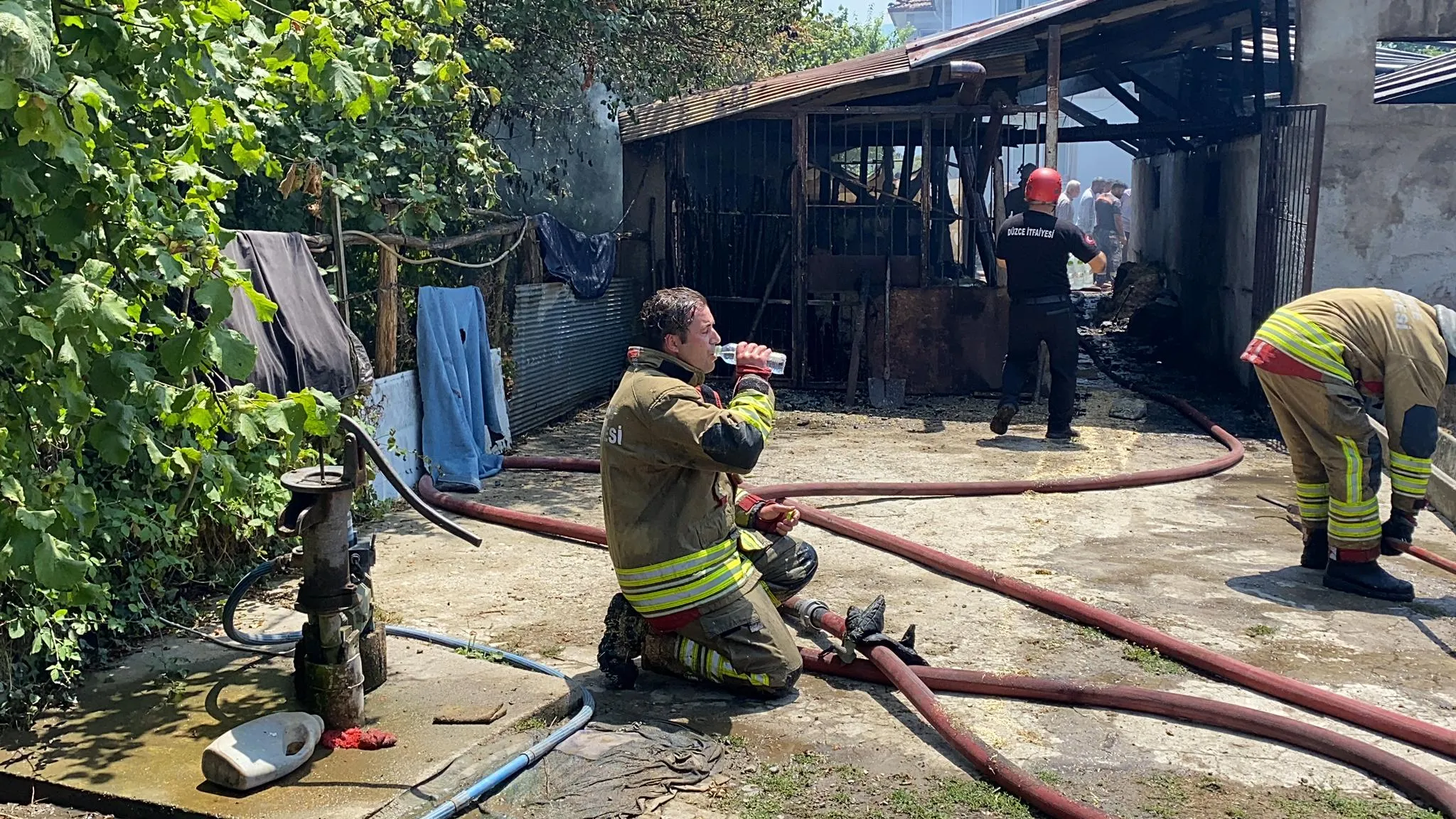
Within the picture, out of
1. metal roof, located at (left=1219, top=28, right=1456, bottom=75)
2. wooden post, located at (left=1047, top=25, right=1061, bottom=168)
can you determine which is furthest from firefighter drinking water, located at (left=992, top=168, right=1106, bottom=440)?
metal roof, located at (left=1219, top=28, right=1456, bottom=75)

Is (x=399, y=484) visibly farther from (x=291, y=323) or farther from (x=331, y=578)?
(x=291, y=323)

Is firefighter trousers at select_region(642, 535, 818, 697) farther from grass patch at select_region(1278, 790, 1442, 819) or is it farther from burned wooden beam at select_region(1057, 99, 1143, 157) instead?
burned wooden beam at select_region(1057, 99, 1143, 157)

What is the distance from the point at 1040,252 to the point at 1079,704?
5.91m

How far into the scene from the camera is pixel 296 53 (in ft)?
12.7

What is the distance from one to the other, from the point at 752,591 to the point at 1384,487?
5405mm

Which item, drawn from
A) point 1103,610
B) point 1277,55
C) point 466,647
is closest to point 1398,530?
point 1103,610

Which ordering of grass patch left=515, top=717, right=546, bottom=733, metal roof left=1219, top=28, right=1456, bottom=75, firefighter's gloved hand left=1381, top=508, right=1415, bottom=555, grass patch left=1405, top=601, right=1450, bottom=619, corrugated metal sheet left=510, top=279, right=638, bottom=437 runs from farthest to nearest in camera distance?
metal roof left=1219, top=28, right=1456, bottom=75
corrugated metal sheet left=510, top=279, right=638, bottom=437
firefighter's gloved hand left=1381, top=508, right=1415, bottom=555
grass patch left=1405, top=601, right=1450, bottom=619
grass patch left=515, top=717, right=546, bottom=733

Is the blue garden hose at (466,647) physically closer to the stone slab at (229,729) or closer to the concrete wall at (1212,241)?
the stone slab at (229,729)

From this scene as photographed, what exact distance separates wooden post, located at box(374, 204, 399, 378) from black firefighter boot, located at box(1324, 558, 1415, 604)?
17.5ft

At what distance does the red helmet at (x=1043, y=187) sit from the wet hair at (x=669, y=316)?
19.0 feet

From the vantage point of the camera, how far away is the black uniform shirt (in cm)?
973

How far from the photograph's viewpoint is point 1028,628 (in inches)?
210

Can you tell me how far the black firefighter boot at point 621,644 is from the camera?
4.58m

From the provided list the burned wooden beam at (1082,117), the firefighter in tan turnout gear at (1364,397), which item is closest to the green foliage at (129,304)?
the firefighter in tan turnout gear at (1364,397)
